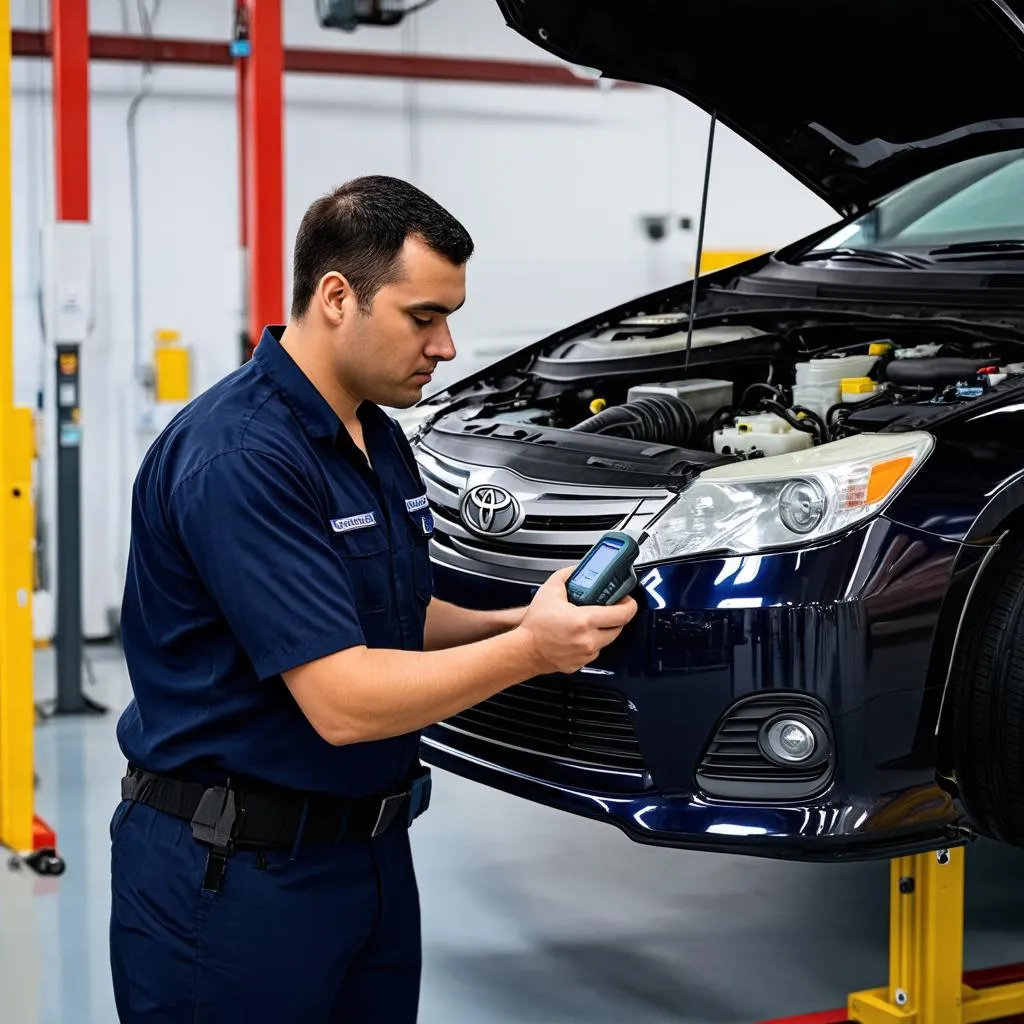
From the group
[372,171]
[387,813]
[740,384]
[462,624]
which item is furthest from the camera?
[372,171]

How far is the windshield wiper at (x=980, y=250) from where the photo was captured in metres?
3.18

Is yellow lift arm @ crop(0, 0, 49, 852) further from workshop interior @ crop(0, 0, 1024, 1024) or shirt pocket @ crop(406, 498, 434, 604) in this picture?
shirt pocket @ crop(406, 498, 434, 604)

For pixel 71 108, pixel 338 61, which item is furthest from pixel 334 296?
pixel 338 61

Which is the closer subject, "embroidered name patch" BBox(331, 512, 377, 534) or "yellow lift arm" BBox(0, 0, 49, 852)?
"embroidered name patch" BBox(331, 512, 377, 534)

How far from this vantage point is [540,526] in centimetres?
263

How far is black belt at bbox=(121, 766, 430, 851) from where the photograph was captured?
68.6 inches

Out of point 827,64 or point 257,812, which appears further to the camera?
point 827,64

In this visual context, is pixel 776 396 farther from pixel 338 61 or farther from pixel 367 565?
pixel 338 61

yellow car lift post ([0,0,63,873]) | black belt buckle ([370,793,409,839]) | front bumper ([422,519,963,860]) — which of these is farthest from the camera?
yellow car lift post ([0,0,63,873])

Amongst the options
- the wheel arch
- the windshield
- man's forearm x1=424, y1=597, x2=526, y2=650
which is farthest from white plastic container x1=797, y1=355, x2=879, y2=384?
man's forearm x1=424, y1=597, x2=526, y2=650

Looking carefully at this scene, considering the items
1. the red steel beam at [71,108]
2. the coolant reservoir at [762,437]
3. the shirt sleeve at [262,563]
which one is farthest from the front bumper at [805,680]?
the red steel beam at [71,108]

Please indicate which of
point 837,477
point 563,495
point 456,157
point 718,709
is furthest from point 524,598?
point 456,157

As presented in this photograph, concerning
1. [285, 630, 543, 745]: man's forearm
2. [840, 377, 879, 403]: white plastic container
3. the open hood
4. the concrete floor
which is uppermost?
the open hood

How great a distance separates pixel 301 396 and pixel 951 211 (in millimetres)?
2199
